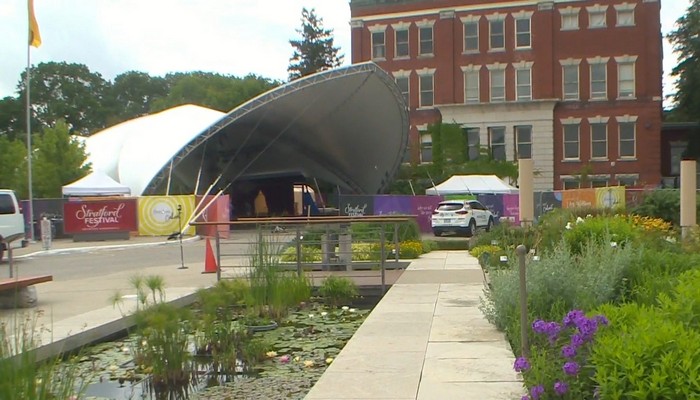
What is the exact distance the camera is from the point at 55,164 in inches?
1890

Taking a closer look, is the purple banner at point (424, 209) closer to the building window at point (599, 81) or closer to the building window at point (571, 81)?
the building window at point (571, 81)

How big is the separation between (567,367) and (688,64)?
6773cm

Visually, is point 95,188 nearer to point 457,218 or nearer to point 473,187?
point 457,218

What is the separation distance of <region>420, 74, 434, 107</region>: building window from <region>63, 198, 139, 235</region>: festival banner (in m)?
27.5

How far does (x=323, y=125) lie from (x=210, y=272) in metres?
34.9

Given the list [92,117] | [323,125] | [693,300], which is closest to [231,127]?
[323,125]

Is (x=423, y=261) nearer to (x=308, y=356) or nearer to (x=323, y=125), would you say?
(x=308, y=356)

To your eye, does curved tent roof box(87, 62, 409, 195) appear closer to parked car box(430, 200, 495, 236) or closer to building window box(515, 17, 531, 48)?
parked car box(430, 200, 495, 236)

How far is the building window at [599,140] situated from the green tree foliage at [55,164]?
35.1 metres

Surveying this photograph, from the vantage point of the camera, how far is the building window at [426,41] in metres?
57.7

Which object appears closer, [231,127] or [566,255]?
[566,255]

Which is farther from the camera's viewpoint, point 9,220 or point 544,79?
point 544,79

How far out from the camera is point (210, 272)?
18078 mm

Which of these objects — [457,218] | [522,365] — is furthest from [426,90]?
[522,365]
